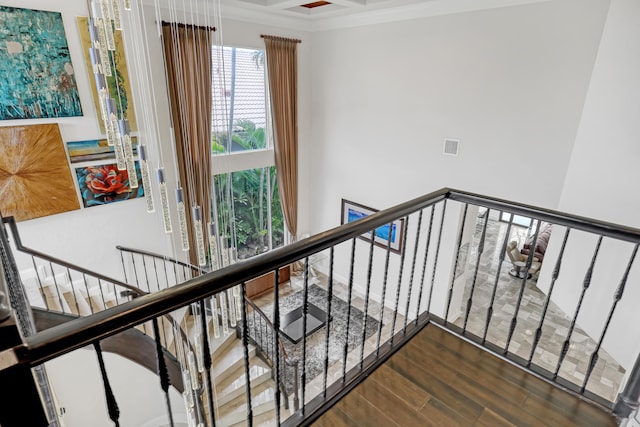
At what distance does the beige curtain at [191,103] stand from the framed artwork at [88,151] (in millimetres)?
937

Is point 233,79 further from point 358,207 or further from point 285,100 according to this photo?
point 358,207

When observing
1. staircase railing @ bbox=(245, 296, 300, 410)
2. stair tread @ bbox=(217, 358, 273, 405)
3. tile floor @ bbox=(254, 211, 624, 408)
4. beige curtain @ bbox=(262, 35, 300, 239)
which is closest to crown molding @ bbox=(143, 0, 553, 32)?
beige curtain @ bbox=(262, 35, 300, 239)

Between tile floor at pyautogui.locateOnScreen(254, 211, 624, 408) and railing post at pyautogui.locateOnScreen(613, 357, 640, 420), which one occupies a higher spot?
railing post at pyautogui.locateOnScreen(613, 357, 640, 420)

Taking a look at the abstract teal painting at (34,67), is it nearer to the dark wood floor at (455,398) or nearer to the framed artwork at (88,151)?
the framed artwork at (88,151)

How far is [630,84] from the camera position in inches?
111

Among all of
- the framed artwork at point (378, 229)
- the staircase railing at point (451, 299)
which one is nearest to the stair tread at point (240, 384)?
the staircase railing at point (451, 299)

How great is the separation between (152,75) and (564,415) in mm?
5454

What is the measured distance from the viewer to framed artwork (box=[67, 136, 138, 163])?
429 cm

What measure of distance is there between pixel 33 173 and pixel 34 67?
47.5 inches

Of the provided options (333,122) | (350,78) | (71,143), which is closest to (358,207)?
(333,122)

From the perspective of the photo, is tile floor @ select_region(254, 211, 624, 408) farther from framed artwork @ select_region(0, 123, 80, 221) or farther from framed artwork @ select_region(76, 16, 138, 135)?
framed artwork @ select_region(76, 16, 138, 135)

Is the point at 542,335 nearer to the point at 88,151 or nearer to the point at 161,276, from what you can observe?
the point at 161,276

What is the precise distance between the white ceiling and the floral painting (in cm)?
292

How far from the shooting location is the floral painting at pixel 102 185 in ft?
14.6
